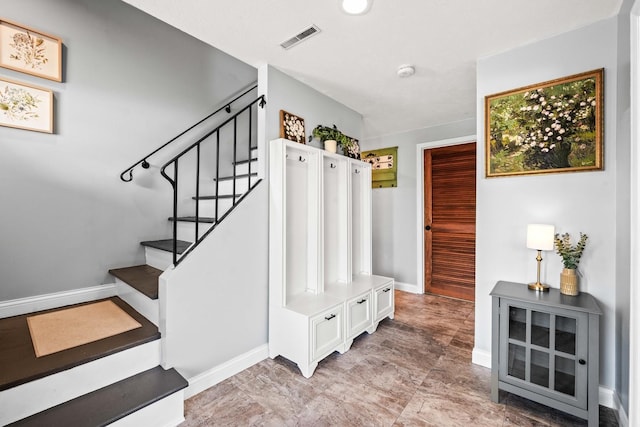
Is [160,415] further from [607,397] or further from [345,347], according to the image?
[607,397]

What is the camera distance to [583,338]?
4.97 ft

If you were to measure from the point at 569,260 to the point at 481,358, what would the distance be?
0.99m

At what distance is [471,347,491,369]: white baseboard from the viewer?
2.14 meters

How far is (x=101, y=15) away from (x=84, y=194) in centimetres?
162

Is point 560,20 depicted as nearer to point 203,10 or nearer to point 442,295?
point 203,10

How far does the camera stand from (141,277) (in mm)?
2250

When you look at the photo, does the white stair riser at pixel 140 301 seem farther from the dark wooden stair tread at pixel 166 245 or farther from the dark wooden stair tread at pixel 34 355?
the dark wooden stair tread at pixel 166 245

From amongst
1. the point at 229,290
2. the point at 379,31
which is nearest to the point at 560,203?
the point at 379,31

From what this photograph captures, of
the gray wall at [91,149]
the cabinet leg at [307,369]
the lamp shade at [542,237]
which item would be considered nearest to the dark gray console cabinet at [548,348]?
the lamp shade at [542,237]

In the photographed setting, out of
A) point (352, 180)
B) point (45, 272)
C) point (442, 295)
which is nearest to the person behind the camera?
point (45, 272)

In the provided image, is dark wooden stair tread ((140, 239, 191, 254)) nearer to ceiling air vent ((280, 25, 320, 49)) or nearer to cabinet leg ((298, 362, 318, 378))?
cabinet leg ((298, 362, 318, 378))

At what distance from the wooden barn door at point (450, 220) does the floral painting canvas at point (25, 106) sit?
4.12 metres

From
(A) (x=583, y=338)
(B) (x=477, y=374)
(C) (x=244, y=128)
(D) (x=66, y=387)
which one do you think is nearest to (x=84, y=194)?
(D) (x=66, y=387)

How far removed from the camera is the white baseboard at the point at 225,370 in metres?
1.81
